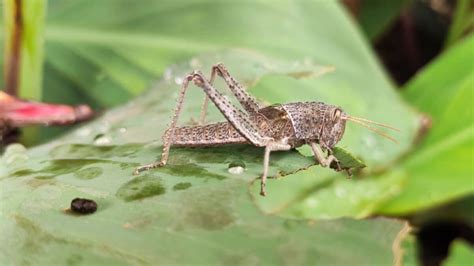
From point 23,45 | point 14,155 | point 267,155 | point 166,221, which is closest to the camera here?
point 166,221

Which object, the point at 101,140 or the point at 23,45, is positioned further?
the point at 23,45

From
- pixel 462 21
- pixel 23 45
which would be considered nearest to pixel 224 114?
pixel 23 45

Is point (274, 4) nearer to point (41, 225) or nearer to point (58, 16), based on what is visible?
point (58, 16)

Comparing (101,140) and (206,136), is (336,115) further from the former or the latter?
(101,140)

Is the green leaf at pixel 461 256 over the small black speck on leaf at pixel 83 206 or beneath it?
beneath

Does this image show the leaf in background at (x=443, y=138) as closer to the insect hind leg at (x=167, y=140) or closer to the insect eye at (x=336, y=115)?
the insect eye at (x=336, y=115)

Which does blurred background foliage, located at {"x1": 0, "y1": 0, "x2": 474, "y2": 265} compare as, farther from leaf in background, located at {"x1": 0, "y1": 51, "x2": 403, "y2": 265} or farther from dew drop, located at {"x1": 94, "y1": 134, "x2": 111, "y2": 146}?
leaf in background, located at {"x1": 0, "y1": 51, "x2": 403, "y2": 265}

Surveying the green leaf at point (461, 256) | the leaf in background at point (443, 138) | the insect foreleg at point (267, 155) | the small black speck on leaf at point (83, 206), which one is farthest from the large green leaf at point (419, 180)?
the small black speck on leaf at point (83, 206)
